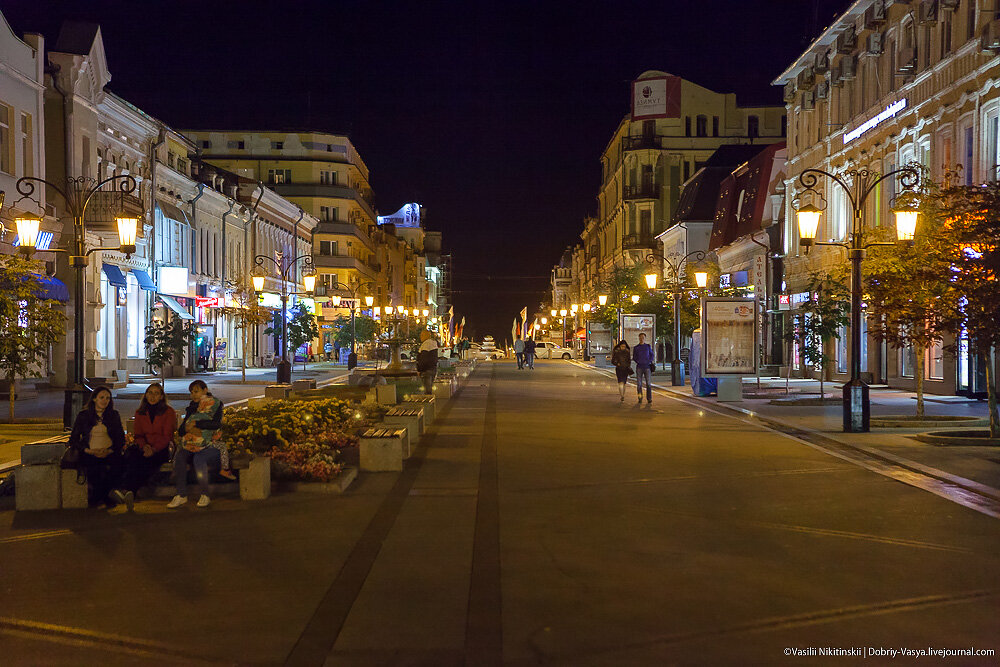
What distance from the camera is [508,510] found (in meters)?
10.5

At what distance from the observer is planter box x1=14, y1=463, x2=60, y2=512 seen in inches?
421

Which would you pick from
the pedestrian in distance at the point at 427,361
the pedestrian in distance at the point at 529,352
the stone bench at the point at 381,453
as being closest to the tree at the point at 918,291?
the stone bench at the point at 381,453

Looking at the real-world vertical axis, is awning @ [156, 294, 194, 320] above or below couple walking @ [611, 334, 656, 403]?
above

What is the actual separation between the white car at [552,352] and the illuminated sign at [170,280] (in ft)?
163

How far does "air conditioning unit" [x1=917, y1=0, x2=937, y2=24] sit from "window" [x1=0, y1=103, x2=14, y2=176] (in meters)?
25.6

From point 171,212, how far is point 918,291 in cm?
3313

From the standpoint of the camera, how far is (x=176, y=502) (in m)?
10.7

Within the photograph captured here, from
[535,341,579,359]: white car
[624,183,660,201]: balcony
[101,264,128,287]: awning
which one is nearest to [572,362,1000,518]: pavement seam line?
[101,264,128,287]: awning

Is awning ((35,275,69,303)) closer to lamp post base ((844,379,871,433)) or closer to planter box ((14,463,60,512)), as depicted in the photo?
planter box ((14,463,60,512))

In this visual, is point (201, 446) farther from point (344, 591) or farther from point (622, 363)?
point (622, 363)

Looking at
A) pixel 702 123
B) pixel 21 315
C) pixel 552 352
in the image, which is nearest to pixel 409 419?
pixel 21 315

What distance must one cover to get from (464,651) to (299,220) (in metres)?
68.2

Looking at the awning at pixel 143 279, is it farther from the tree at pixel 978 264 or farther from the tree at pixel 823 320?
the tree at pixel 978 264

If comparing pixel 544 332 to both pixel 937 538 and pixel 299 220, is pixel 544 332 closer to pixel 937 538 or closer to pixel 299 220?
pixel 299 220
